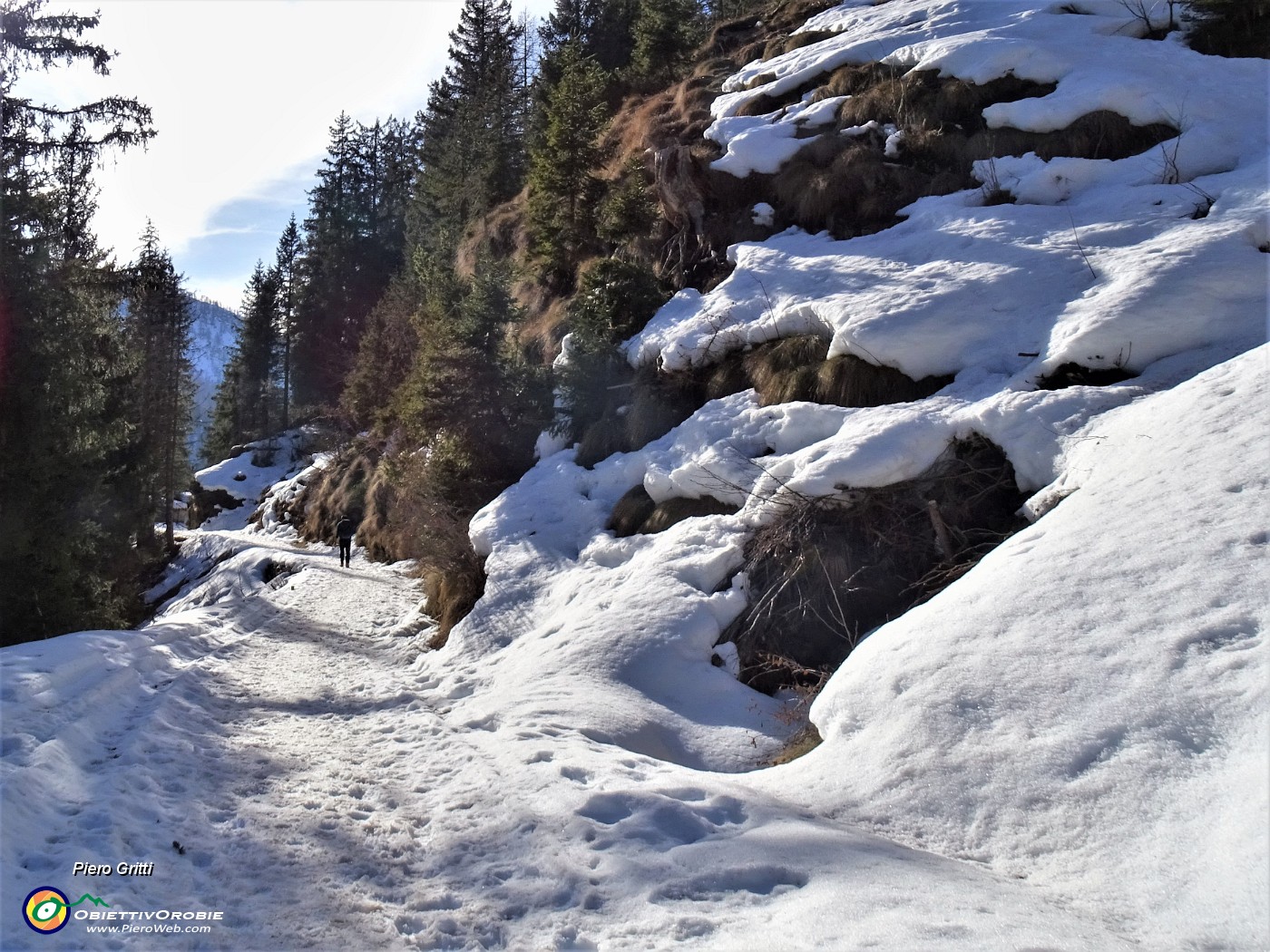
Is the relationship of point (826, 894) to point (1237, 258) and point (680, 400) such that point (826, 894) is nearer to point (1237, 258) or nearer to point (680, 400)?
point (1237, 258)

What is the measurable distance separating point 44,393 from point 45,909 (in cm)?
1100

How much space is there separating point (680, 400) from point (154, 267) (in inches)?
610

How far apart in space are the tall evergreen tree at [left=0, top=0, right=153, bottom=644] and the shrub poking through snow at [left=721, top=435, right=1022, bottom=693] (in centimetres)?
1110

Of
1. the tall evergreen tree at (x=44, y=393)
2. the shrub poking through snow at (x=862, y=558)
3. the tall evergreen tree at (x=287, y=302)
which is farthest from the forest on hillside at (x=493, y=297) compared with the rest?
the tall evergreen tree at (x=287, y=302)

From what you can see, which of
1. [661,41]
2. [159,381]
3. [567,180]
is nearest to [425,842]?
[567,180]

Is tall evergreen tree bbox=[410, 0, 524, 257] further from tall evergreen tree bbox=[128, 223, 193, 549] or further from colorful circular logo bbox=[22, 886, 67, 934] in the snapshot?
colorful circular logo bbox=[22, 886, 67, 934]

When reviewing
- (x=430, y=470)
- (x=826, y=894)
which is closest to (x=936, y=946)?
(x=826, y=894)

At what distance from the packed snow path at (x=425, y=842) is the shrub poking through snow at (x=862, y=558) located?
2.10 metres

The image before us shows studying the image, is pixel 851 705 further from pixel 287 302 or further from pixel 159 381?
pixel 287 302

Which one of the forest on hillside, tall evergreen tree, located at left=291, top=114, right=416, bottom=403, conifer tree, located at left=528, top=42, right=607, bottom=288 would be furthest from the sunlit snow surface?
tall evergreen tree, located at left=291, top=114, right=416, bottom=403

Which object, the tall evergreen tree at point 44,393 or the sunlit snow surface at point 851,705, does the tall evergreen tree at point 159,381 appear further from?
the sunlit snow surface at point 851,705

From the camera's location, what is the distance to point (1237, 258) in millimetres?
7809

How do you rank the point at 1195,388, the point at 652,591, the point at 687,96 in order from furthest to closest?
the point at 687,96, the point at 652,591, the point at 1195,388

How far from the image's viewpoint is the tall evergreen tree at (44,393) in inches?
465
